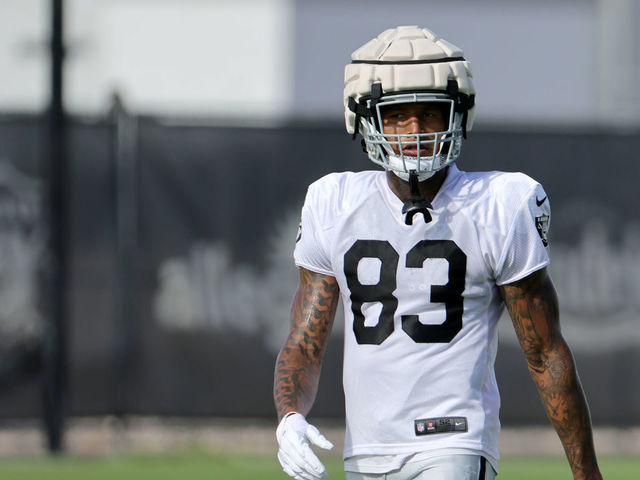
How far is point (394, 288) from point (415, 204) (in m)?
0.25

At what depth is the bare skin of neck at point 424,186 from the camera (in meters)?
3.71

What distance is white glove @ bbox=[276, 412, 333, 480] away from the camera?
3377 millimetres

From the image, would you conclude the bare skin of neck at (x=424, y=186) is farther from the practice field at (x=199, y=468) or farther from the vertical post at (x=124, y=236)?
the vertical post at (x=124, y=236)

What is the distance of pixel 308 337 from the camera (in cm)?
384

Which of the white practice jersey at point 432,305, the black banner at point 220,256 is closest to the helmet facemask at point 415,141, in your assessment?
the white practice jersey at point 432,305

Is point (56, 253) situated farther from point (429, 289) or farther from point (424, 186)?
point (429, 289)

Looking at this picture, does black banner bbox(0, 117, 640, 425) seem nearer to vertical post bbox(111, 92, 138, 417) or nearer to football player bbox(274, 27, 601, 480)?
vertical post bbox(111, 92, 138, 417)

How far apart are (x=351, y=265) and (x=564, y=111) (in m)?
19.4

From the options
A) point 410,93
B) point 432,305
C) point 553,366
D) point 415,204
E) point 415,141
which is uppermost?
point 410,93

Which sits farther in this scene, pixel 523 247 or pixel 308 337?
pixel 308 337

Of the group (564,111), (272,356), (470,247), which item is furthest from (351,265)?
(564,111)

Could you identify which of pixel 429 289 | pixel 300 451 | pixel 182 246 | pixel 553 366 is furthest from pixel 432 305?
pixel 182 246

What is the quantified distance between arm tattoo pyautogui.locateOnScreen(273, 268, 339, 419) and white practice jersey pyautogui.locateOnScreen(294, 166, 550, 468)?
0.12m

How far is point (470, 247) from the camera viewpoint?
141 inches
